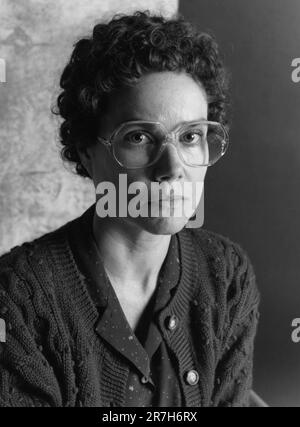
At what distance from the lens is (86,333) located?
0.98 m

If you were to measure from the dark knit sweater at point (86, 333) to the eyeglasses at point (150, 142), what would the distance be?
216 mm

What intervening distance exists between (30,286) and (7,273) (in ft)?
0.15

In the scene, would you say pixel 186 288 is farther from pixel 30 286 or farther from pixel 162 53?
pixel 162 53

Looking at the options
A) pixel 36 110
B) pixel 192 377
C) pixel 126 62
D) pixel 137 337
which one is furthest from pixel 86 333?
pixel 36 110

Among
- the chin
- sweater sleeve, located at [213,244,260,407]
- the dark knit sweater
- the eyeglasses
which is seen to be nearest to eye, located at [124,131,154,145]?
the eyeglasses

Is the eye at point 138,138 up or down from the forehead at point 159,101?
down

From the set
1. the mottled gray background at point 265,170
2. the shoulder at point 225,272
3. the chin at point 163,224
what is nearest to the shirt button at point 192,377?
the shoulder at point 225,272

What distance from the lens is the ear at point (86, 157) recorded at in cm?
107

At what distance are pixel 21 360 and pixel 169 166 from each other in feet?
1.32

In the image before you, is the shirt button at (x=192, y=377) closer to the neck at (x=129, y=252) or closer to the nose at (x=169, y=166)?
the neck at (x=129, y=252)

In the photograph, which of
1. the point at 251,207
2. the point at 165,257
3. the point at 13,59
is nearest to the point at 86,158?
the point at 165,257

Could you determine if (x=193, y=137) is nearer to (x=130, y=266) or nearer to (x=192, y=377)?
(x=130, y=266)

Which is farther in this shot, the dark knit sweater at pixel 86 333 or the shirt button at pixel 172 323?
the shirt button at pixel 172 323

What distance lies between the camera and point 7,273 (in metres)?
0.97
